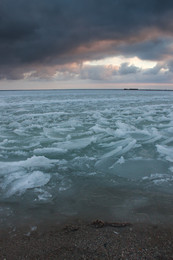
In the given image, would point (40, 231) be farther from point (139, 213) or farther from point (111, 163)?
point (111, 163)

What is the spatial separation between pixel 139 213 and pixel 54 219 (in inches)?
42.7

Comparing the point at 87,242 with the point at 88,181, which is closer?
the point at 87,242

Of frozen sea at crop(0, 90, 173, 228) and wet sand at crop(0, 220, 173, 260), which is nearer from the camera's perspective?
wet sand at crop(0, 220, 173, 260)

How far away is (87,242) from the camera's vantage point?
1.97 m

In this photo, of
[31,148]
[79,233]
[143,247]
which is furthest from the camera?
[31,148]

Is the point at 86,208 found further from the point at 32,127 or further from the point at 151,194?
the point at 32,127

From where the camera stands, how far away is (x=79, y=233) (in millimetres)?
2111

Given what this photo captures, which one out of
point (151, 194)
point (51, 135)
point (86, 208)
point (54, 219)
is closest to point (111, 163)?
point (151, 194)

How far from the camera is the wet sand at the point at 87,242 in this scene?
5.97 ft

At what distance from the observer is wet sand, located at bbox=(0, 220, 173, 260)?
5.97ft

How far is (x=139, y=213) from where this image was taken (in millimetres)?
2428

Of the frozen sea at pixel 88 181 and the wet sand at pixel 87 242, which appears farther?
the frozen sea at pixel 88 181

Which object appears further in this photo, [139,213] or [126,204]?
[126,204]

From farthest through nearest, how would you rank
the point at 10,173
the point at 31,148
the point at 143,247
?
1. the point at 31,148
2. the point at 10,173
3. the point at 143,247
